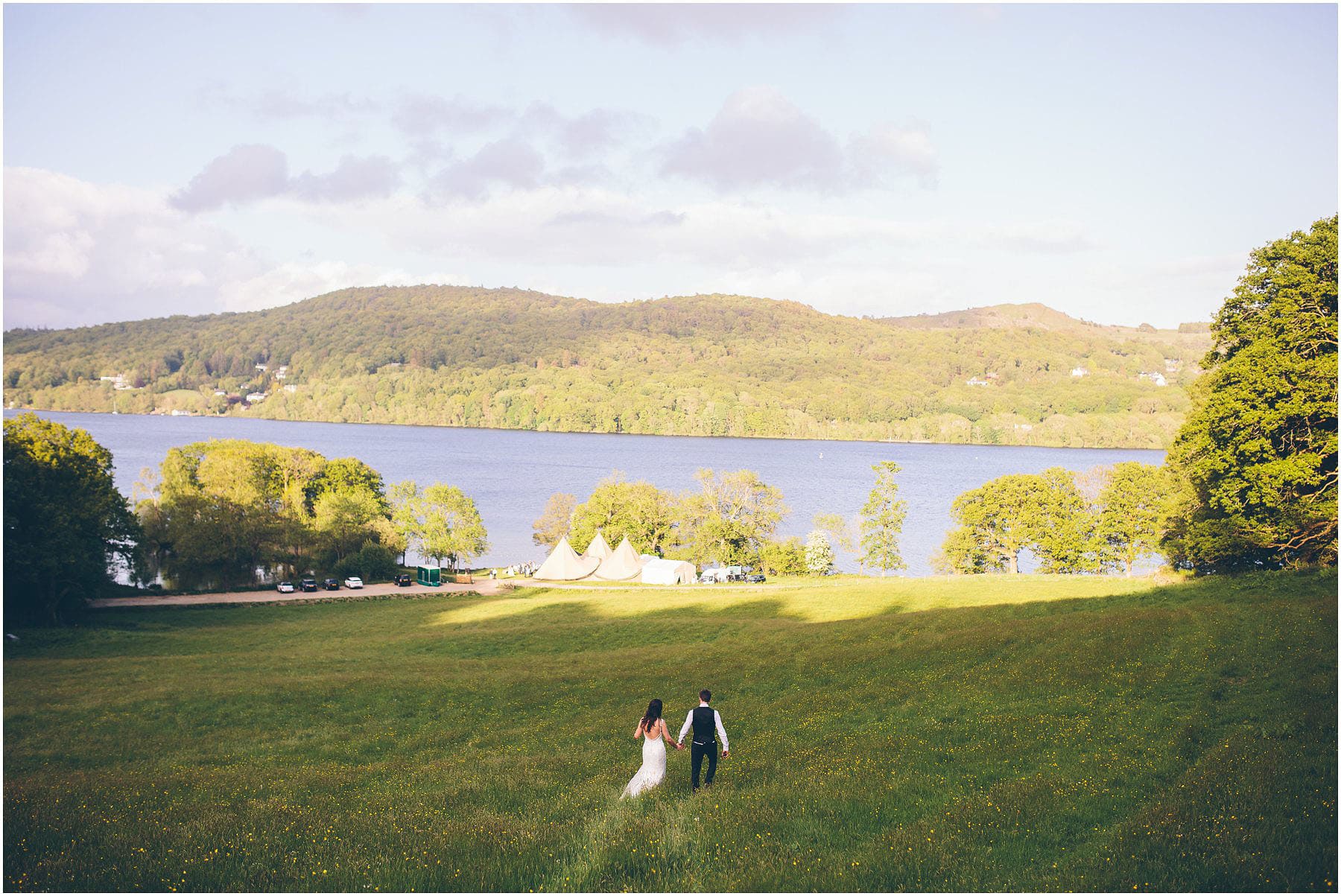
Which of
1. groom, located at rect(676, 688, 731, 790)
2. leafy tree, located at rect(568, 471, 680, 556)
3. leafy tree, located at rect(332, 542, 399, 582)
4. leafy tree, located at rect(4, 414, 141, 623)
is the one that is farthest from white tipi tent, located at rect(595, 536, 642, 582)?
groom, located at rect(676, 688, 731, 790)

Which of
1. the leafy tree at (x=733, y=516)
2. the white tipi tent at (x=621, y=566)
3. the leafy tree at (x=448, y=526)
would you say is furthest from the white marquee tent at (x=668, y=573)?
the leafy tree at (x=448, y=526)

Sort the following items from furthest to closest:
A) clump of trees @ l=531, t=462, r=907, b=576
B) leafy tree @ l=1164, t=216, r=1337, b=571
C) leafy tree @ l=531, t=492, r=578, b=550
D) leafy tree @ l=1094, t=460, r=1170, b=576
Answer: leafy tree @ l=531, t=492, r=578, b=550 → clump of trees @ l=531, t=462, r=907, b=576 → leafy tree @ l=1094, t=460, r=1170, b=576 → leafy tree @ l=1164, t=216, r=1337, b=571

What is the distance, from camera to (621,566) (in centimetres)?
6812

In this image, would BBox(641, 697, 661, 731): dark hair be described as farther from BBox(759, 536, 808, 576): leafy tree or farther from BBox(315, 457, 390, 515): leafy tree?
BBox(315, 457, 390, 515): leafy tree

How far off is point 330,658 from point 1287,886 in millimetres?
32762

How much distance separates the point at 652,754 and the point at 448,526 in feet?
236

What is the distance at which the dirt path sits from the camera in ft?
169

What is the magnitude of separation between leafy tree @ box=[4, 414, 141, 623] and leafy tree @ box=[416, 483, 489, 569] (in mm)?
30889

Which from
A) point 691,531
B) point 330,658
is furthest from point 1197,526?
point 691,531

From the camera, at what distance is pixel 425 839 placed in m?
9.86

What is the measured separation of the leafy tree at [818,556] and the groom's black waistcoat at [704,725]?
2585 inches

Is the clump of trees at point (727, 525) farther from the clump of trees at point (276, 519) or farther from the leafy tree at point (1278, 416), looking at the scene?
the leafy tree at point (1278, 416)

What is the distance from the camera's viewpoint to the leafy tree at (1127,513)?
218 feet

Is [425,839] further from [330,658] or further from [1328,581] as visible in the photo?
[1328,581]
